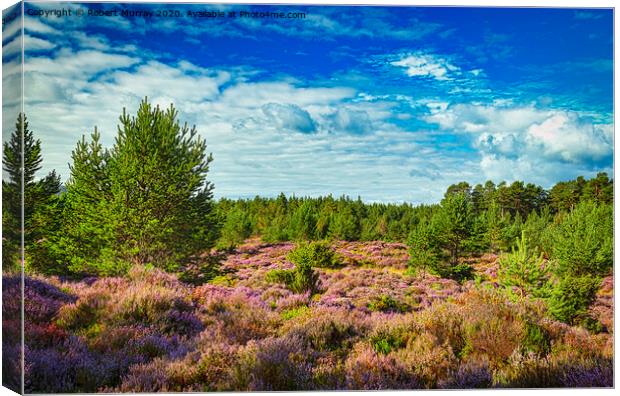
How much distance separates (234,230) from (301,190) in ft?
4.34

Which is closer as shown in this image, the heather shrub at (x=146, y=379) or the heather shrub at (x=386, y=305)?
the heather shrub at (x=146, y=379)

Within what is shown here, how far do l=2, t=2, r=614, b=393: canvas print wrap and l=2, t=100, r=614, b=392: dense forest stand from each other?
32mm

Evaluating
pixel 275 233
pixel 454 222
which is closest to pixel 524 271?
pixel 454 222

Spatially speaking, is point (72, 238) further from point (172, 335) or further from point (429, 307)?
point (429, 307)

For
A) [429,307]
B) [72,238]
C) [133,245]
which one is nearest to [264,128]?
[133,245]

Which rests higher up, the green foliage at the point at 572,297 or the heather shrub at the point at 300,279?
the heather shrub at the point at 300,279

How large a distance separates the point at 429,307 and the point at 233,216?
3.40 metres

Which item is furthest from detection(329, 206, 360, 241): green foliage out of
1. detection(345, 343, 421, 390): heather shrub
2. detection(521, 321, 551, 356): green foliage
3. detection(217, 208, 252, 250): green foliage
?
detection(521, 321, 551, 356): green foliage

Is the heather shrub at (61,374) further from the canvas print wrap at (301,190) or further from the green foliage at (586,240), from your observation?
the green foliage at (586,240)

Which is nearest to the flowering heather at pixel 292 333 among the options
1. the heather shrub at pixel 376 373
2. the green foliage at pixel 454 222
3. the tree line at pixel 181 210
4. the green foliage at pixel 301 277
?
the heather shrub at pixel 376 373

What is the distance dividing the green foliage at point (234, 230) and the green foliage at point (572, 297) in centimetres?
492

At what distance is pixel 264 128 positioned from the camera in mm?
7039

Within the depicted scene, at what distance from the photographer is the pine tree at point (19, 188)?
6270mm

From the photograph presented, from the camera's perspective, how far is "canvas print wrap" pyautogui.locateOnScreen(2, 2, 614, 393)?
6.47 m
